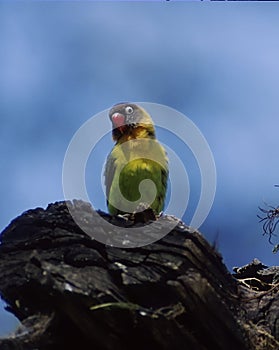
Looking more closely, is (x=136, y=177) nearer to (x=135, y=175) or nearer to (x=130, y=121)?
(x=135, y=175)

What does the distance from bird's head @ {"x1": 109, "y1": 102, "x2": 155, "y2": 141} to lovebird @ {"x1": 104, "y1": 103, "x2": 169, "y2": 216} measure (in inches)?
3.3

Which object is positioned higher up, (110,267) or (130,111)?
(130,111)

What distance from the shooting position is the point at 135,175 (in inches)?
161

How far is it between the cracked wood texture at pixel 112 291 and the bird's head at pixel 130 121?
2.12m

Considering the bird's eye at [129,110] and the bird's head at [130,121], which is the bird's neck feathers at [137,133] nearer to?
the bird's head at [130,121]

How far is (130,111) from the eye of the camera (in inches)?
186

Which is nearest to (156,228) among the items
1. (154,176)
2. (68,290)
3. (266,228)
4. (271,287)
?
(68,290)

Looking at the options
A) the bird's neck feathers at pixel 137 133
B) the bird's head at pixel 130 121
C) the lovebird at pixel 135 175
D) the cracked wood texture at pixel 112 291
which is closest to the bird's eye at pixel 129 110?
the bird's head at pixel 130 121

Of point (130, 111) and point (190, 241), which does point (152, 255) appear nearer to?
point (190, 241)

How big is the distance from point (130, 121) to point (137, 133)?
13cm

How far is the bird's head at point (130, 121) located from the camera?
459cm

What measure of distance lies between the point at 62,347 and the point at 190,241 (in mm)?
644

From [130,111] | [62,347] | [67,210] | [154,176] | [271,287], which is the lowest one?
[62,347]

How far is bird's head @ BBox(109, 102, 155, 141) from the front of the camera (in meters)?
4.59
